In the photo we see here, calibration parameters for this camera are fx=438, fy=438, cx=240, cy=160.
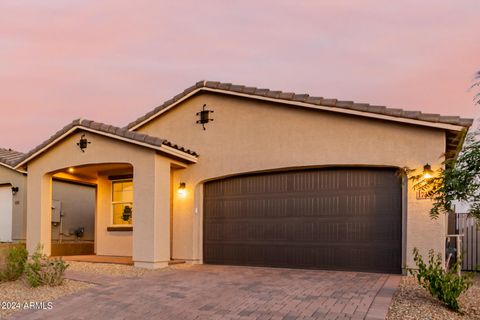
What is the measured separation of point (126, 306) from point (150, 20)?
10.4 metres

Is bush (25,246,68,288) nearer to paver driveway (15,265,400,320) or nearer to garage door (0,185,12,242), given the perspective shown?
paver driveway (15,265,400,320)

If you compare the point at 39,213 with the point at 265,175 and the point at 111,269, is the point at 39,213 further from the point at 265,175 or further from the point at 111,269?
the point at 265,175

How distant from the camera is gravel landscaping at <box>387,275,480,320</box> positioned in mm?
6473

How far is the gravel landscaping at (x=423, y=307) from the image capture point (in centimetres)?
647

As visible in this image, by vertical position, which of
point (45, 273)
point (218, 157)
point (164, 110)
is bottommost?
point (45, 273)

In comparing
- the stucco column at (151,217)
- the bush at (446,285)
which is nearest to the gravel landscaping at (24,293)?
the stucco column at (151,217)

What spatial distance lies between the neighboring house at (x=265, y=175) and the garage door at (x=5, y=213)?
402 cm

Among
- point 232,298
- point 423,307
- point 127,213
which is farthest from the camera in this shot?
point 127,213

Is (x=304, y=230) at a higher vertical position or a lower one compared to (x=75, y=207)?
lower

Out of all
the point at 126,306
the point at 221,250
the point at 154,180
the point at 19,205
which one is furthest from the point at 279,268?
the point at 19,205

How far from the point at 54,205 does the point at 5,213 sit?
6.31 ft

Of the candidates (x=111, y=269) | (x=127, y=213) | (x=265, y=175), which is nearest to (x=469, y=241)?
(x=265, y=175)

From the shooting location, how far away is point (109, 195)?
602 inches

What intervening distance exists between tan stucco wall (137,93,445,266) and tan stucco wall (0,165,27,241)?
585 cm
